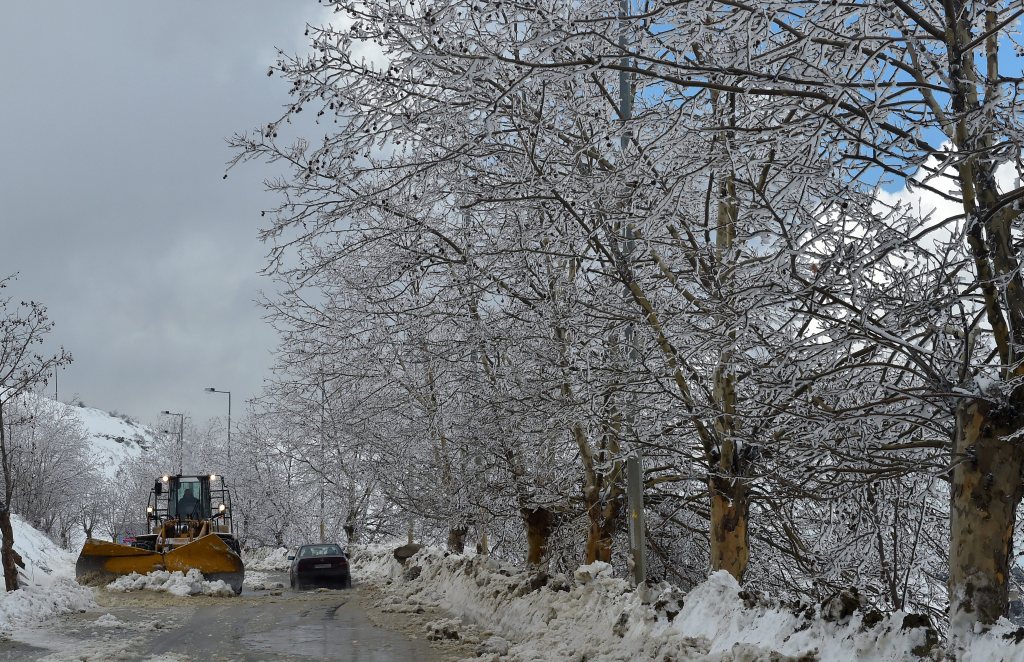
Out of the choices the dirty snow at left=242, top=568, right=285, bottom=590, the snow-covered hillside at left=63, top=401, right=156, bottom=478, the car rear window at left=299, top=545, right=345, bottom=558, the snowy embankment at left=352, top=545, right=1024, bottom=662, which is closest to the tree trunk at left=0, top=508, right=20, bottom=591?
the dirty snow at left=242, top=568, right=285, bottom=590

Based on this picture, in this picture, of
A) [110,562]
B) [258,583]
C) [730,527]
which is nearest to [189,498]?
[258,583]

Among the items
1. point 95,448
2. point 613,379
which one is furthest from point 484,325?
point 95,448

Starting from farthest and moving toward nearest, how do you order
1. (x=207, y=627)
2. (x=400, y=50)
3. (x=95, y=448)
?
(x=95, y=448), (x=207, y=627), (x=400, y=50)

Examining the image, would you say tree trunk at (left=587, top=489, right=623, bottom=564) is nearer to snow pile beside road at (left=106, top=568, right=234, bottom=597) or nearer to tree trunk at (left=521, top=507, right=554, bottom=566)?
tree trunk at (left=521, top=507, right=554, bottom=566)

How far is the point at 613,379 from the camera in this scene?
873 centimetres

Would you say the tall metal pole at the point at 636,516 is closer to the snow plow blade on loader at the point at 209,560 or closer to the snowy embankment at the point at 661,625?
the snowy embankment at the point at 661,625

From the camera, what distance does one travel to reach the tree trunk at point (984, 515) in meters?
5.08

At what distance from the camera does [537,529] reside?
1538cm

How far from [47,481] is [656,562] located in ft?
155

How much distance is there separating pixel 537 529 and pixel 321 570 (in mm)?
10675

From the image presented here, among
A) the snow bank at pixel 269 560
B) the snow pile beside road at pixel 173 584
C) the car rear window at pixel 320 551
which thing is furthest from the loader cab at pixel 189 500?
the snow bank at pixel 269 560

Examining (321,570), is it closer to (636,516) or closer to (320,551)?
(320,551)

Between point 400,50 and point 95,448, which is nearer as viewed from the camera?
point 400,50

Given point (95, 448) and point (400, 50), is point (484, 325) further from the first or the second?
point (95, 448)
